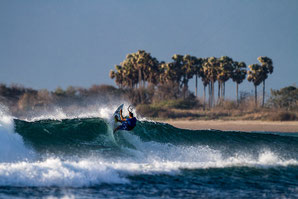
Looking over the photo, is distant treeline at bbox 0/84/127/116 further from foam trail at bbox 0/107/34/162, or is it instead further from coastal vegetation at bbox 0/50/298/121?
foam trail at bbox 0/107/34/162

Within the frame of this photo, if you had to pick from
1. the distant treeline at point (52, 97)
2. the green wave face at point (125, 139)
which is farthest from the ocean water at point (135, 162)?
the distant treeline at point (52, 97)

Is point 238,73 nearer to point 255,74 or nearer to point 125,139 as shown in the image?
point 255,74

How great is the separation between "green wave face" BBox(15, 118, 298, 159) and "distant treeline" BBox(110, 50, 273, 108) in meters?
39.3

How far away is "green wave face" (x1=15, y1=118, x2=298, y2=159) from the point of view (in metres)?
16.9

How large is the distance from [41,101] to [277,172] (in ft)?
133

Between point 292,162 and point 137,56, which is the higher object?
point 137,56

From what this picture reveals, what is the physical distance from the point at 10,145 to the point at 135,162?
4573mm

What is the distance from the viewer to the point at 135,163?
1467cm

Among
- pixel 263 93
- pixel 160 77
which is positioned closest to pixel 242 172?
pixel 263 93

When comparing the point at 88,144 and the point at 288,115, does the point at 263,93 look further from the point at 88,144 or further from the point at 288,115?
the point at 88,144

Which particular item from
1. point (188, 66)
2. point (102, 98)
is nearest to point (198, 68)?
point (188, 66)

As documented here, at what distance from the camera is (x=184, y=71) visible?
6612cm

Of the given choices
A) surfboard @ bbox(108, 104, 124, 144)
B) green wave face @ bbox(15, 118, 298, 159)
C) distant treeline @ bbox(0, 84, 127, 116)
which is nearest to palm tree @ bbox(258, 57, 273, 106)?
distant treeline @ bbox(0, 84, 127, 116)

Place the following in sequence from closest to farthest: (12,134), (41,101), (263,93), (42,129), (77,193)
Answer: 1. (77,193)
2. (12,134)
3. (42,129)
4. (41,101)
5. (263,93)
